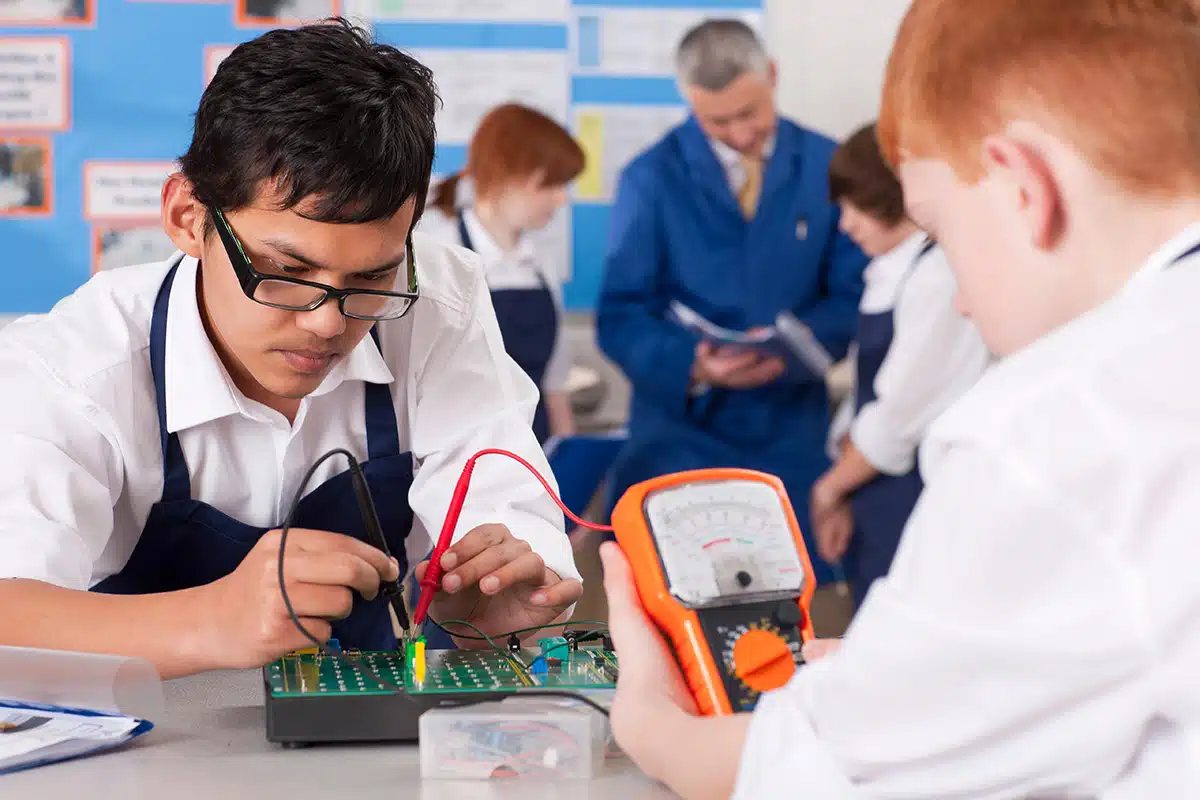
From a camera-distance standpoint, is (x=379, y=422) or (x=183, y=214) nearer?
(x=183, y=214)

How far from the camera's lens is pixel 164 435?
1331 mm

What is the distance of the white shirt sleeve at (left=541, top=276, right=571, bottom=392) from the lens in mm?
3465

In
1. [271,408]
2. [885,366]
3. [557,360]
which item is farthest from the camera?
[557,360]

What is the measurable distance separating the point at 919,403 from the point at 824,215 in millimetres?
730

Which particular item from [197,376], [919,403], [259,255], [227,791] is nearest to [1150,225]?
[227,791]

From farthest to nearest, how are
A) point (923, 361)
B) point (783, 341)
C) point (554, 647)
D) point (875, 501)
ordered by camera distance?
1. point (783, 341)
2. point (875, 501)
3. point (923, 361)
4. point (554, 647)

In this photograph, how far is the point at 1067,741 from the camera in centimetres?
63

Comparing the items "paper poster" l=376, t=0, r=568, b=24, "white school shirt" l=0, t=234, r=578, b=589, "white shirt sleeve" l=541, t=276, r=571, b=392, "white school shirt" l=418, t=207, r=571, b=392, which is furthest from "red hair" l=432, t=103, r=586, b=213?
"white school shirt" l=0, t=234, r=578, b=589

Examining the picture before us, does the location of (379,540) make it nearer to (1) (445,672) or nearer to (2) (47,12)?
(1) (445,672)

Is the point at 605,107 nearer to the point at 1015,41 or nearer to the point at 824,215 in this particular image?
→ the point at 824,215

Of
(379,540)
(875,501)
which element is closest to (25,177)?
(875,501)

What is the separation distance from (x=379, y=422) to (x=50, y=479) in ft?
1.22

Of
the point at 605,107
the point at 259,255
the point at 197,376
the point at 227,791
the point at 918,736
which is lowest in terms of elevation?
the point at 227,791

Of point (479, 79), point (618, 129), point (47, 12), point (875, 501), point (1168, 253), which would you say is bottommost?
point (875, 501)
